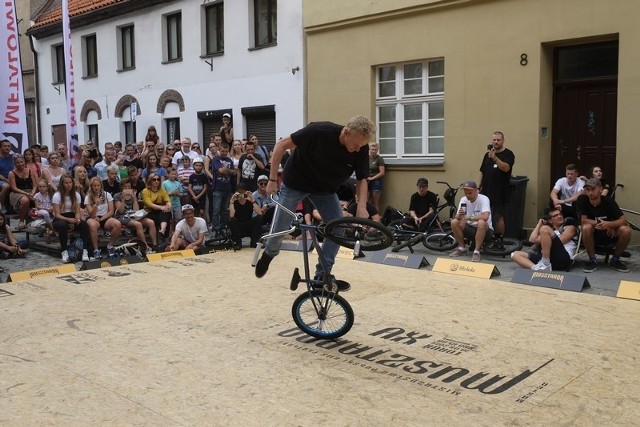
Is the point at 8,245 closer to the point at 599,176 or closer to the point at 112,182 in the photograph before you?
the point at 112,182

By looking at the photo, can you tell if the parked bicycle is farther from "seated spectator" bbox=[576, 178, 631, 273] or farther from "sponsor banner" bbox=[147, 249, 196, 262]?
"sponsor banner" bbox=[147, 249, 196, 262]

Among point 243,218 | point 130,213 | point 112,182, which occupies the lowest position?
point 243,218

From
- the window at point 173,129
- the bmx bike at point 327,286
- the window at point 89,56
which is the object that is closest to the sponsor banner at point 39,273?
the bmx bike at point 327,286

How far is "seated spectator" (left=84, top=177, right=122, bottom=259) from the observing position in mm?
10085

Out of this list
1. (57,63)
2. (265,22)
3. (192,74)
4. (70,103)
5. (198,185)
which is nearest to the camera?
(198,185)

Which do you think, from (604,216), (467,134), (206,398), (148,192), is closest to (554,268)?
(604,216)

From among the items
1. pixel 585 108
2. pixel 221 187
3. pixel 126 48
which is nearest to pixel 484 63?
pixel 585 108

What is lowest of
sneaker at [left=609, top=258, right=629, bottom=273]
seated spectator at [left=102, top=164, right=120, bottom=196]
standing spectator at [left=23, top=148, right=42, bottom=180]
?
sneaker at [left=609, top=258, right=629, bottom=273]

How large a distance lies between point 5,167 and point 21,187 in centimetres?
51

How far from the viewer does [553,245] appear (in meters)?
8.34

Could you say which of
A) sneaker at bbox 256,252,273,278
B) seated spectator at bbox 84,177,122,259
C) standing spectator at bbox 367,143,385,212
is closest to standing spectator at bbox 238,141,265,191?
standing spectator at bbox 367,143,385,212

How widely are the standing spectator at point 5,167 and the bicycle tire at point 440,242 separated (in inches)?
276

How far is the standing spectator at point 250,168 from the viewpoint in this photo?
12156mm

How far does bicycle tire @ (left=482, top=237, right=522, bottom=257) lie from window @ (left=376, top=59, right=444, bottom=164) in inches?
116
